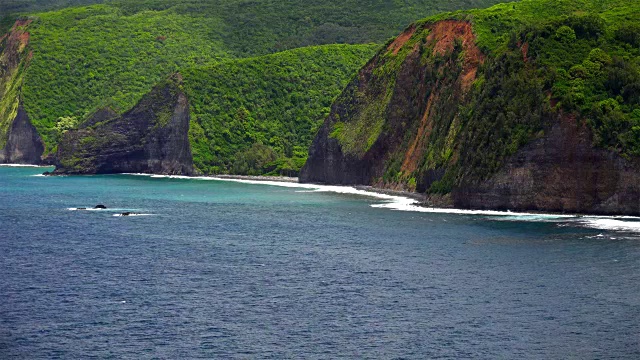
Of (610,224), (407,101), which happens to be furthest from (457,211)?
(407,101)

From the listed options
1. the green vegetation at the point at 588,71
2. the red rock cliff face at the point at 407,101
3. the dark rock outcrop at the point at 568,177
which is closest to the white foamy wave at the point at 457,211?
the dark rock outcrop at the point at 568,177

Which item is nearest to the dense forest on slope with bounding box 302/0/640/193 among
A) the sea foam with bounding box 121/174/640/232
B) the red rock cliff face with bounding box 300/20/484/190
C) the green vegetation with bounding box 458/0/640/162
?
the green vegetation with bounding box 458/0/640/162

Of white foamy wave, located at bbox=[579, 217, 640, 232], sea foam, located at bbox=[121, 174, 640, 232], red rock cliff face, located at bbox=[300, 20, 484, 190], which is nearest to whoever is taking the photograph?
white foamy wave, located at bbox=[579, 217, 640, 232]

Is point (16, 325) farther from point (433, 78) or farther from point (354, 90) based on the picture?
point (354, 90)

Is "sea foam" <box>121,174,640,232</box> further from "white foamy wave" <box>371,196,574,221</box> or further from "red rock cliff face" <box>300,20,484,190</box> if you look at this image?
"red rock cliff face" <box>300,20,484,190</box>

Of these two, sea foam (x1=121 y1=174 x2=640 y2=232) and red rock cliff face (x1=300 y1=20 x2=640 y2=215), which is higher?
red rock cliff face (x1=300 y1=20 x2=640 y2=215)

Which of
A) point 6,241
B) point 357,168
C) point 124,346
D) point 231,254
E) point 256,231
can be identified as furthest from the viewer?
point 357,168

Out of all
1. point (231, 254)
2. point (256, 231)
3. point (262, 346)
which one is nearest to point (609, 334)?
point (262, 346)

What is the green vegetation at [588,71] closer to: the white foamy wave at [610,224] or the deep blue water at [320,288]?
the white foamy wave at [610,224]
